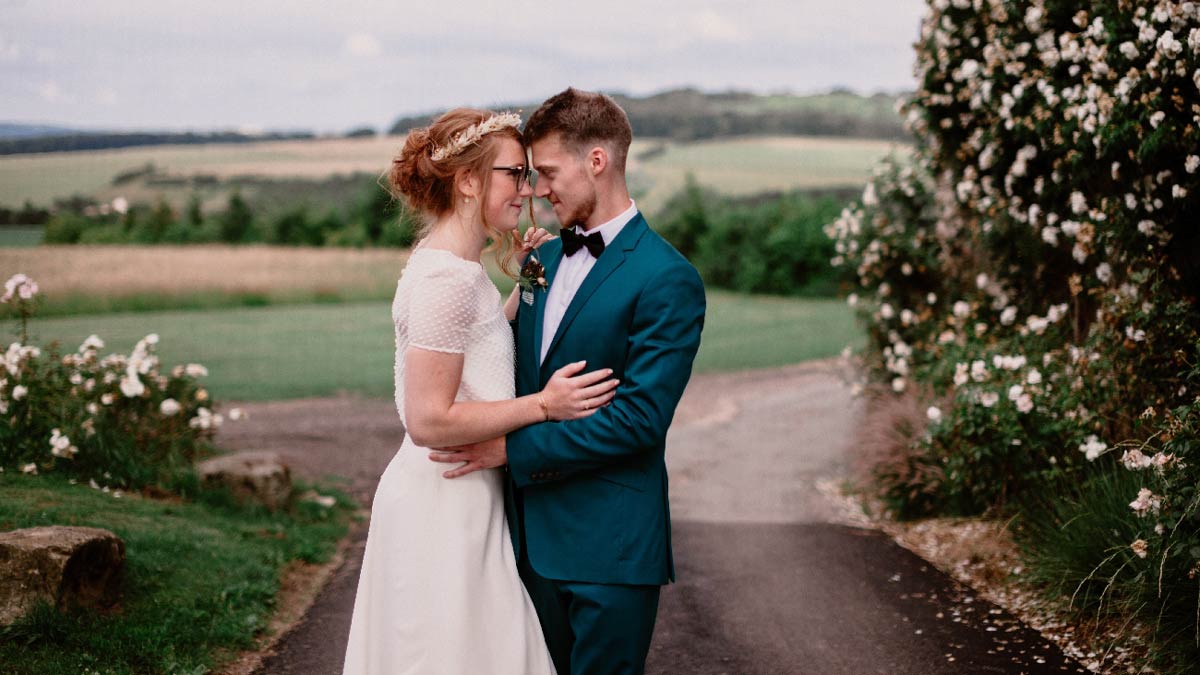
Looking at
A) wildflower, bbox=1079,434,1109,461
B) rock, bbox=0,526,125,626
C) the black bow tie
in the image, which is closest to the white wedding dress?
the black bow tie

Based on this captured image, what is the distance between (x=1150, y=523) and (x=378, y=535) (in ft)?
10.7

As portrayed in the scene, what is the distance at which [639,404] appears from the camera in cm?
295

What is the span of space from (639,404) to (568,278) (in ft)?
1.99

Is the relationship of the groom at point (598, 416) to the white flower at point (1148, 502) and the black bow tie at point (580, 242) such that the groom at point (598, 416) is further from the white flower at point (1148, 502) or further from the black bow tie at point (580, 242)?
the white flower at point (1148, 502)

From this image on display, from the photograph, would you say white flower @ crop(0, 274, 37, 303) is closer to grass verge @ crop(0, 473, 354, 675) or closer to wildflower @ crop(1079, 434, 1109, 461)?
grass verge @ crop(0, 473, 354, 675)

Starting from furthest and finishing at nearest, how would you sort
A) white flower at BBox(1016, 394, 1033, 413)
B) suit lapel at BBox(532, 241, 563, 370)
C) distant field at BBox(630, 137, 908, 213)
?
distant field at BBox(630, 137, 908, 213)
white flower at BBox(1016, 394, 1033, 413)
suit lapel at BBox(532, 241, 563, 370)

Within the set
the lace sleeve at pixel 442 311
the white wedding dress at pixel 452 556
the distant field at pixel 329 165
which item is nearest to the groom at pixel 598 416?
the white wedding dress at pixel 452 556

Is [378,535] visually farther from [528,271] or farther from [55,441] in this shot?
[55,441]

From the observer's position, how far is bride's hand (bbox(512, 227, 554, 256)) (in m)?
3.68

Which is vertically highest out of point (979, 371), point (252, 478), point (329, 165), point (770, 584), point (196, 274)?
point (329, 165)

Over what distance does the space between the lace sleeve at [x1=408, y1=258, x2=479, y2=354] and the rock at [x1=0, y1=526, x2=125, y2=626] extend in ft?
9.50

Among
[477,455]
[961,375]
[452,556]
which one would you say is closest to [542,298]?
[477,455]

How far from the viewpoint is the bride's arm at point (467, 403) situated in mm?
2963

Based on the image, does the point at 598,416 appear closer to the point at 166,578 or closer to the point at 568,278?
the point at 568,278
